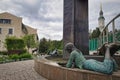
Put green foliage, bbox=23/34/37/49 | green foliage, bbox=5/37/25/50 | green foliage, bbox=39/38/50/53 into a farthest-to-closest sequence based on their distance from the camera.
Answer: green foliage, bbox=39/38/50/53 < green foliage, bbox=23/34/37/49 < green foliage, bbox=5/37/25/50

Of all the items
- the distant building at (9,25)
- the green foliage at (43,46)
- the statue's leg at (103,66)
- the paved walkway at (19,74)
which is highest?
the distant building at (9,25)

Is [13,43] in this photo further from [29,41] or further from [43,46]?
[43,46]

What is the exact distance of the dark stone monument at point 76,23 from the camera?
303 inches

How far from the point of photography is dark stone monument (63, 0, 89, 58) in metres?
7.71

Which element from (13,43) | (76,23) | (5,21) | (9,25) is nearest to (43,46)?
(9,25)

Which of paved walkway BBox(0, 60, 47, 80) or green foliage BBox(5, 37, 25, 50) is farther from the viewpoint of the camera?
green foliage BBox(5, 37, 25, 50)

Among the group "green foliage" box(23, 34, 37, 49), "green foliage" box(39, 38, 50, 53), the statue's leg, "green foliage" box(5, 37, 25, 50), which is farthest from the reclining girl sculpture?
"green foliage" box(39, 38, 50, 53)

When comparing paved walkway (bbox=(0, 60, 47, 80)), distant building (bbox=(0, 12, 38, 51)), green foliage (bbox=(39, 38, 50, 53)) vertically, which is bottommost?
paved walkway (bbox=(0, 60, 47, 80))

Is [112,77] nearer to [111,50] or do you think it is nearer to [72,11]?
[111,50]

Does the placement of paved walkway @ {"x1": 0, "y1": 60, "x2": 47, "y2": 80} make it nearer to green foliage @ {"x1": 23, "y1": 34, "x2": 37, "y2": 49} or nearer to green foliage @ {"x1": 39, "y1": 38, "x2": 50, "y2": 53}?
green foliage @ {"x1": 23, "y1": 34, "x2": 37, "y2": 49}

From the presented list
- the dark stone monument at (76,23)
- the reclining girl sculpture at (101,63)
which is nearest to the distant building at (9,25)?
the dark stone monument at (76,23)

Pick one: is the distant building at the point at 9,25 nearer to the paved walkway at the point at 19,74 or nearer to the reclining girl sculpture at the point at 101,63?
the paved walkway at the point at 19,74

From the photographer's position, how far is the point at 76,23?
25.3 ft

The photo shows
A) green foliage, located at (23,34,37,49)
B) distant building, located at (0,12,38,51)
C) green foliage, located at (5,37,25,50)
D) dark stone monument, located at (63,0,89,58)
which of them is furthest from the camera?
green foliage, located at (23,34,37,49)
